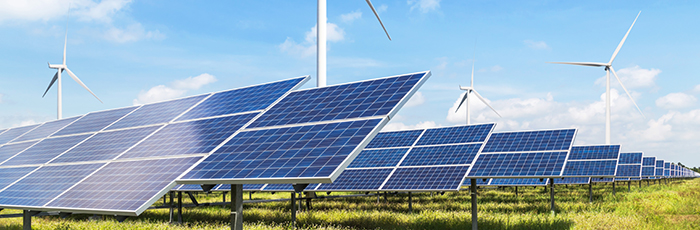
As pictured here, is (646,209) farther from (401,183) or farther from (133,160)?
(133,160)

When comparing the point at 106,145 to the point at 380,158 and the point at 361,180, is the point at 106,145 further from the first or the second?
the point at 380,158

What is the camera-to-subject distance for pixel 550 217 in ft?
80.0

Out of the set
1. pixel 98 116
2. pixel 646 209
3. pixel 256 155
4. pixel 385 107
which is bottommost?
pixel 646 209

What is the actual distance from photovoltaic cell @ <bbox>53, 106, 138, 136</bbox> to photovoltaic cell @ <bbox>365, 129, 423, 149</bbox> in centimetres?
1359

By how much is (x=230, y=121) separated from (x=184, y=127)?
98.5 inches

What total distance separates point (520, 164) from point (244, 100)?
607 inches

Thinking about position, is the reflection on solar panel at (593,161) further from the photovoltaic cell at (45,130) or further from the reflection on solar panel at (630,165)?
the photovoltaic cell at (45,130)

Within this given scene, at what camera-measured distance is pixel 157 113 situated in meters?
22.4

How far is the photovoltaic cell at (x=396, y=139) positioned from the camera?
98.2ft

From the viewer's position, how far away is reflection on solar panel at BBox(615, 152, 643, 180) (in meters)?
56.1

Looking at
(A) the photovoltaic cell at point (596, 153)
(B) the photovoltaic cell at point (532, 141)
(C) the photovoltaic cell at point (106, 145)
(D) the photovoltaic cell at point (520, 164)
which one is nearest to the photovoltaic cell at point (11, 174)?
(C) the photovoltaic cell at point (106, 145)

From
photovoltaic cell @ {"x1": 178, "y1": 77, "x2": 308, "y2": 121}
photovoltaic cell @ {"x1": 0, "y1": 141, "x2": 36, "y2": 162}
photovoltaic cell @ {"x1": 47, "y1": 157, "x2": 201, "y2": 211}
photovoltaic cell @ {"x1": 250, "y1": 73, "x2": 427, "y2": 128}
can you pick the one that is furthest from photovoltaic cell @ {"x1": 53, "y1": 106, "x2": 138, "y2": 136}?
photovoltaic cell @ {"x1": 250, "y1": 73, "x2": 427, "y2": 128}

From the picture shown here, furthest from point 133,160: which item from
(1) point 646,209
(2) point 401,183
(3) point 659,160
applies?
(3) point 659,160

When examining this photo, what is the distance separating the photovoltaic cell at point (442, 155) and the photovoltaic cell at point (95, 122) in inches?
557
